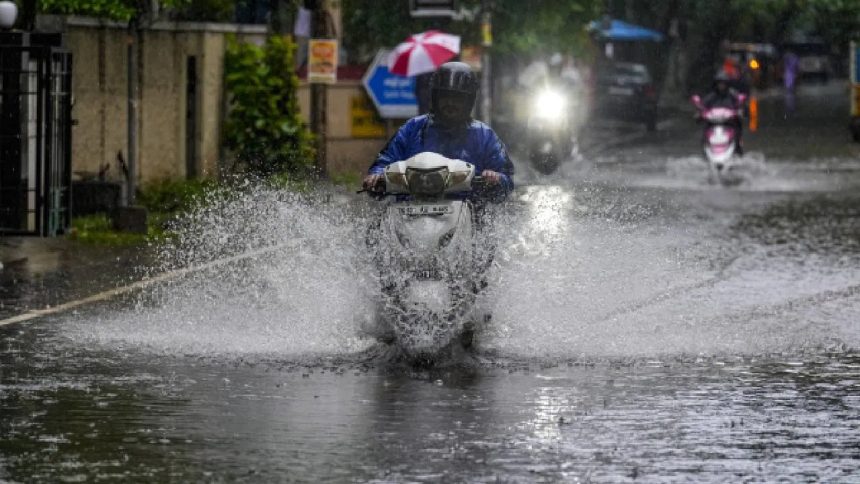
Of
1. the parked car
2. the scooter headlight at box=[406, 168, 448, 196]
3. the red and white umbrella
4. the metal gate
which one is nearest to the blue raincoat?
the scooter headlight at box=[406, 168, 448, 196]

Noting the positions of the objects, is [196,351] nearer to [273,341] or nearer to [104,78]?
[273,341]

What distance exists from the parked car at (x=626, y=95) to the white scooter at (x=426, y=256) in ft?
129

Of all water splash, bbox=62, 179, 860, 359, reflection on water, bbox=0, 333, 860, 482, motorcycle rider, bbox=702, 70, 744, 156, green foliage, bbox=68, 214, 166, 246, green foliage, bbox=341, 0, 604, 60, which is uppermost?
green foliage, bbox=341, 0, 604, 60

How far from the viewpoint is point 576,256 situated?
16.8 metres

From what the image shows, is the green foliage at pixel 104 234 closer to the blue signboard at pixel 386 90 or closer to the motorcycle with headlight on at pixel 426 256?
the motorcycle with headlight on at pixel 426 256

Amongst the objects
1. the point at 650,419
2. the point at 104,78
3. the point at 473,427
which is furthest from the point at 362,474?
the point at 104,78

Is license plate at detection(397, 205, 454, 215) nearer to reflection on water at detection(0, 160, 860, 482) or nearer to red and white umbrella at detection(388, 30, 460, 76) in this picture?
reflection on water at detection(0, 160, 860, 482)

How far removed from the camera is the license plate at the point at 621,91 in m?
53.3

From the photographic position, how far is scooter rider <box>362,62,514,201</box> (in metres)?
11.7

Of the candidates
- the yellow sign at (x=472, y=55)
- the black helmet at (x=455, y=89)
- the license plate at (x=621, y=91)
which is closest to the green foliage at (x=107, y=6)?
the black helmet at (x=455, y=89)

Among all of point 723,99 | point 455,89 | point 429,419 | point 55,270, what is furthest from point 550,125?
point 429,419

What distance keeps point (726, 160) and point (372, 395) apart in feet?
68.8

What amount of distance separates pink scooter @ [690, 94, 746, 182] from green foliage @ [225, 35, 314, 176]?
722 cm

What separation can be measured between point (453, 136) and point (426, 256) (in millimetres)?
1230
